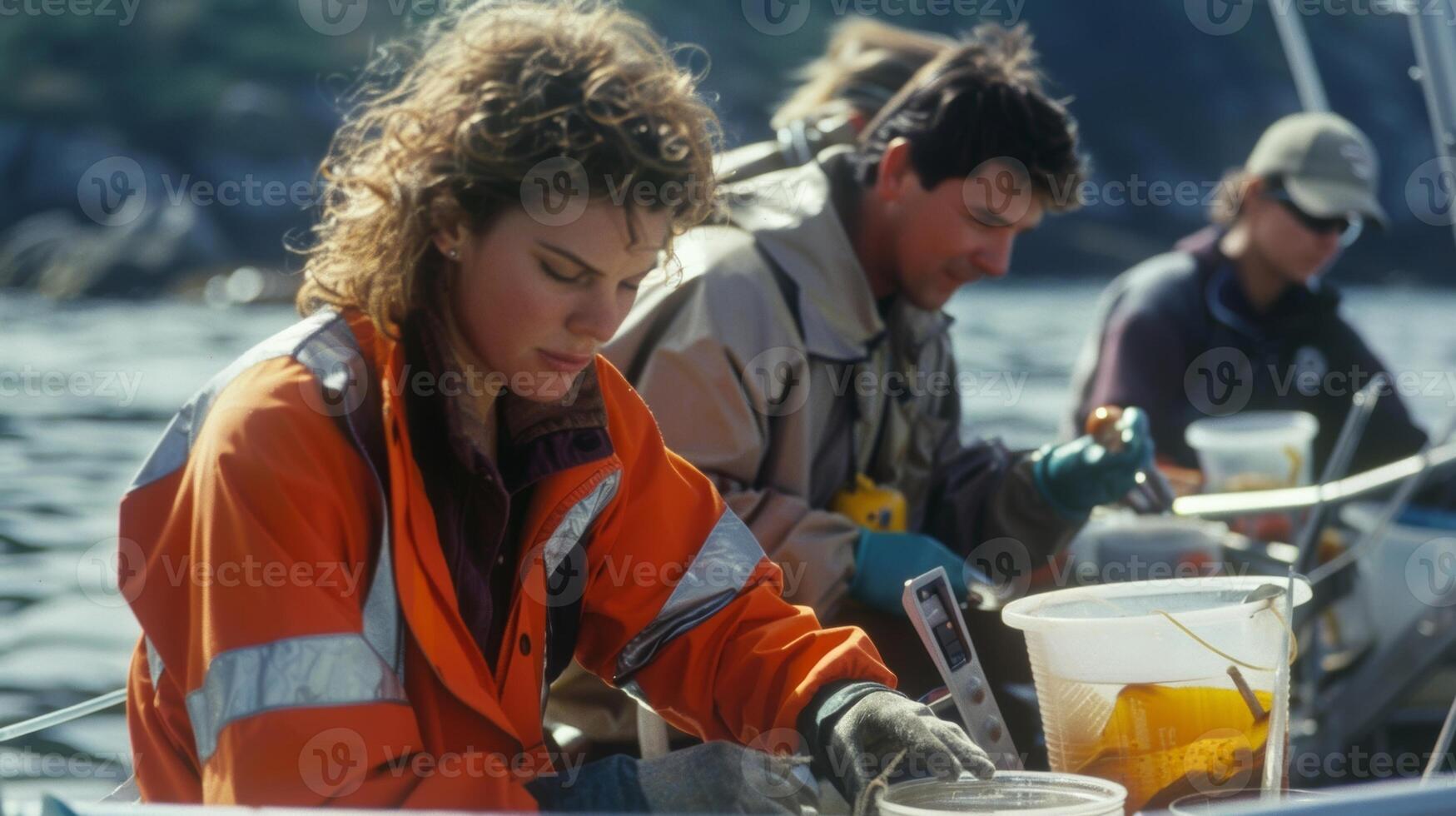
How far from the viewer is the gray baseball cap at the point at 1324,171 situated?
14.2 ft

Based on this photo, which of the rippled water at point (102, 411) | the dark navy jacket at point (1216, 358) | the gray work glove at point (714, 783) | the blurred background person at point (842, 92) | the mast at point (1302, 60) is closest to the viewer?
the gray work glove at point (714, 783)

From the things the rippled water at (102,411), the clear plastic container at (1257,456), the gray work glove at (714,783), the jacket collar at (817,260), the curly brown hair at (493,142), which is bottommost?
the rippled water at (102,411)

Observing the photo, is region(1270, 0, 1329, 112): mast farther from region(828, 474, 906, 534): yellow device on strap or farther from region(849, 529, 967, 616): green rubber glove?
region(849, 529, 967, 616): green rubber glove

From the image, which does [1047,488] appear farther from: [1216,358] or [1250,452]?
[1216,358]

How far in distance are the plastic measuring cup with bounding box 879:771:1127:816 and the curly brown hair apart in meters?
0.64

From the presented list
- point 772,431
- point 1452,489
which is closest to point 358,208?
point 772,431

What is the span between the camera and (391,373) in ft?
5.44

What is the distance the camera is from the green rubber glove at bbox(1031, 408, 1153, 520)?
3.00 meters

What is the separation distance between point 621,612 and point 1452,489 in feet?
10.1

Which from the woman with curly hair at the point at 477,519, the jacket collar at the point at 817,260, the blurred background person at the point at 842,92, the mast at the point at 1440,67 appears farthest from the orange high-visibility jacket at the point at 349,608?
the mast at the point at 1440,67

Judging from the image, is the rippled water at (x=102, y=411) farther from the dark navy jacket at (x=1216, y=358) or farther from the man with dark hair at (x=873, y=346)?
the dark navy jacket at (x=1216, y=358)

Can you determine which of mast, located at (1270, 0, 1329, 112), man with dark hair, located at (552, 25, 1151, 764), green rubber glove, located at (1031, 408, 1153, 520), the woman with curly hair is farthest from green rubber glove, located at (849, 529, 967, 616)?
mast, located at (1270, 0, 1329, 112)

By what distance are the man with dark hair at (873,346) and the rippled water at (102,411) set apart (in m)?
0.30

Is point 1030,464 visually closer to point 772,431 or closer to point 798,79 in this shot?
point 772,431
